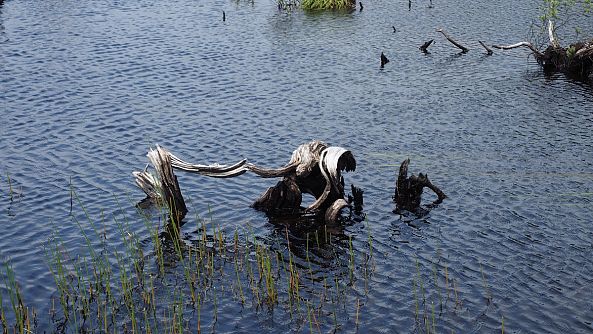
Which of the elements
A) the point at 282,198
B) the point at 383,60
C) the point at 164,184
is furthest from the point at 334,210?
the point at 383,60

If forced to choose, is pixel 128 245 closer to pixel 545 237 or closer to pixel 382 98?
pixel 545 237

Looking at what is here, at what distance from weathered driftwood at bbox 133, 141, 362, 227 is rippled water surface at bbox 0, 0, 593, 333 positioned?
0.89m

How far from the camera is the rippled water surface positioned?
27703 millimetres

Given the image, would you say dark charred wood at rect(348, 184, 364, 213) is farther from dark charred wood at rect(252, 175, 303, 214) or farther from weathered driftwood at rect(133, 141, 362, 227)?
dark charred wood at rect(252, 175, 303, 214)

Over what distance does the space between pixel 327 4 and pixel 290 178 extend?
141 ft

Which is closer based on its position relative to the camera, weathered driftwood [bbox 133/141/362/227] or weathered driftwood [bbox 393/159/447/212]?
weathered driftwood [bbox 133/141/362/227]

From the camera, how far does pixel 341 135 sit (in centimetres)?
4316

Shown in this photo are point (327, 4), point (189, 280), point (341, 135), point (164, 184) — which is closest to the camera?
point (189, 280)

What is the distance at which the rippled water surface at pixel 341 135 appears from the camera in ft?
90.9

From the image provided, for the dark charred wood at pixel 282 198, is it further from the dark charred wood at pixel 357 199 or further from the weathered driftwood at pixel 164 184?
the weathered driftwood at pixel 164 184

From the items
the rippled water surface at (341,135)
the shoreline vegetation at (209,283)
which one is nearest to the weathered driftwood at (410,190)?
the rippled water surface at (341,135)

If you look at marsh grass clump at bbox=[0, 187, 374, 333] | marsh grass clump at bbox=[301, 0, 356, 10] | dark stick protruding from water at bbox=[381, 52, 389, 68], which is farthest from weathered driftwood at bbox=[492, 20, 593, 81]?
marsh grass clump at bbox=[0, 187, 374, 333]

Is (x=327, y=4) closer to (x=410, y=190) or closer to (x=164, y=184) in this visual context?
(x=410, y=190)

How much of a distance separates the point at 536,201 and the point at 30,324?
65.5 ft
